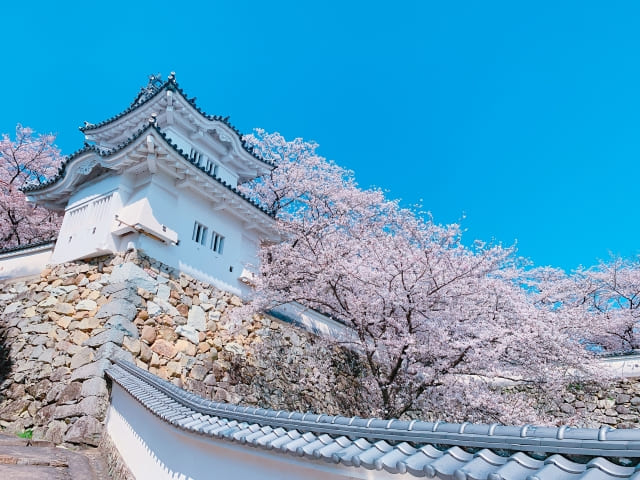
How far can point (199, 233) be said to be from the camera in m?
10.6

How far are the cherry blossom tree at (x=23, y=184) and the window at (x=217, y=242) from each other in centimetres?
786

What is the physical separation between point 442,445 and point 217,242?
938cm

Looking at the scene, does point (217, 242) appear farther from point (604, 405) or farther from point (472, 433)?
point (604, 405)

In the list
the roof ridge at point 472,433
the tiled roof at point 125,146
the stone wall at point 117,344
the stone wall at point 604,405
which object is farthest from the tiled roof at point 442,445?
the stone wall at point 604,405

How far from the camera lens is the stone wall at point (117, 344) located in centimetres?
777

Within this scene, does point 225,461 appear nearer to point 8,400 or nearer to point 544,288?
point 8,400

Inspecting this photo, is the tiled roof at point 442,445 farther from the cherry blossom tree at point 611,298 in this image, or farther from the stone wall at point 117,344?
the cherry blossom tree at point 611,298

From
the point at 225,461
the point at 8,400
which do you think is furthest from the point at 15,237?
the point at 225,461

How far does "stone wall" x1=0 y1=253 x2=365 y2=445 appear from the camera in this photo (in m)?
7.77

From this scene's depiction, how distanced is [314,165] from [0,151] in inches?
494

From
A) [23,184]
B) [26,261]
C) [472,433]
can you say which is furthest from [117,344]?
[23,184]

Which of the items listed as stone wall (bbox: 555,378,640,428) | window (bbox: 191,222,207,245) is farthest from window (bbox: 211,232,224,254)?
stone wall (bbox: 555,378,640,428)

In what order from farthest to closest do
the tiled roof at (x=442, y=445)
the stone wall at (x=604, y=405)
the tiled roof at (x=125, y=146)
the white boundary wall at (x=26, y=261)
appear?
the stone wall at (x=604, y=405), the white boundary wall at (x=26, y=261), the tiled roof at (x=125, y=146), the tiled roof at (x=442, y=445)

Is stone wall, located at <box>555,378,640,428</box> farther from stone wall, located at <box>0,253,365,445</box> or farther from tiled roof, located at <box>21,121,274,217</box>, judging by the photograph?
tiled roof, located at <box>21,121,274,217</box>
